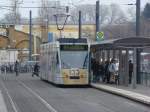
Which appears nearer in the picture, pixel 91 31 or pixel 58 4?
pixel 58 4

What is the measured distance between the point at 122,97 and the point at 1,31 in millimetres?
78280

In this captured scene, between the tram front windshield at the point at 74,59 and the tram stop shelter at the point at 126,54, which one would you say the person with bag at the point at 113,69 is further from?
the tram front windshield at the point at 74,59

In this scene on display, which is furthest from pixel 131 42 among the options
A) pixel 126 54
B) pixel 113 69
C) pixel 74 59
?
pixel 113 69

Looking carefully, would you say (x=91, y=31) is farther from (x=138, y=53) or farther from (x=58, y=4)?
(x=138, y=53)

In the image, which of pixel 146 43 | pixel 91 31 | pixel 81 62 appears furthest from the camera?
pixel 91 31

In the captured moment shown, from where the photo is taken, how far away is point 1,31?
105 m

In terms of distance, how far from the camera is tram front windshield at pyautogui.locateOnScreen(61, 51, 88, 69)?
123 ft

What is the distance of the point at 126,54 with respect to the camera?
3650 centimetres

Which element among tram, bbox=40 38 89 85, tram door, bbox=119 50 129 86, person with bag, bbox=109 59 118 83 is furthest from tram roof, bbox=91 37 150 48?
person with bag, bbox=109 59 118 83

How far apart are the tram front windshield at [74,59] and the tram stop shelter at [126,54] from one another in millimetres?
1242

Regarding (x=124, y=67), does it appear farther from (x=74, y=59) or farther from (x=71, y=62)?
(x=71, y=62)

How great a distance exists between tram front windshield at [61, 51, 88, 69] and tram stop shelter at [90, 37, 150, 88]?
124cm

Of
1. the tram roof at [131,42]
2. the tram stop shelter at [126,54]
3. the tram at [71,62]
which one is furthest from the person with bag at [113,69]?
the tram roof at [131,42]

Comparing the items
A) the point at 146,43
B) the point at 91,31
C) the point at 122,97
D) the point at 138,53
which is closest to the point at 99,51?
the point at 138,53
